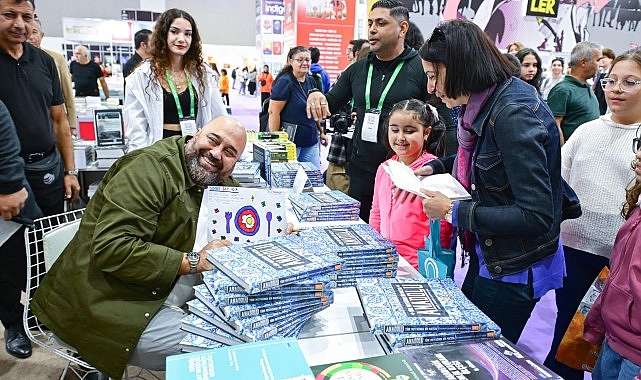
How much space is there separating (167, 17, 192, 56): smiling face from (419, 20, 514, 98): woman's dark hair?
1.98m

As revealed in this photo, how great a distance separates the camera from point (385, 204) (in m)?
2.33

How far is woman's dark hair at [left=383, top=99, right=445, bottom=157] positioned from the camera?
2.34 m

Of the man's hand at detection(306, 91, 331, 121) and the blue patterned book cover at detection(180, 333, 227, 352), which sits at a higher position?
the man's hand at detection(306, 91, 331, 121)

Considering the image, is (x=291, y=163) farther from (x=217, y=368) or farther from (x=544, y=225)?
(x=217, y=368)

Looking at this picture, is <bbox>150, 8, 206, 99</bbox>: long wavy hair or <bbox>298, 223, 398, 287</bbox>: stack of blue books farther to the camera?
<bbox>150, 8, 206, 99</bbox>: long wavy hair

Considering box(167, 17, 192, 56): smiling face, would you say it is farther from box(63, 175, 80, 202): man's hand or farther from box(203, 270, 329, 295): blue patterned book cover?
box(203, 270, 329, 295): blue patterned book cover

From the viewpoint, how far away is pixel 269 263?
4.43ft

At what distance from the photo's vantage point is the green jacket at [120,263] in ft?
5.19

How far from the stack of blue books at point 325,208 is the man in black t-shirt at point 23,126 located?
1.48 meters

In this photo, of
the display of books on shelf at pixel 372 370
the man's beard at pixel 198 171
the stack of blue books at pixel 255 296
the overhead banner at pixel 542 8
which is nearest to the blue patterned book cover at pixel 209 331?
the stack of blue books at pixel 255 296

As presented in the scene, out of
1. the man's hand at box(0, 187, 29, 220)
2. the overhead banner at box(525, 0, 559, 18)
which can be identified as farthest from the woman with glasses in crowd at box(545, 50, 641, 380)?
the overhead banner at box(525, 0, 559, 18)

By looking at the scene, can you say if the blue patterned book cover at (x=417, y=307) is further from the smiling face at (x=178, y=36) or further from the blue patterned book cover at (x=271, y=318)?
the smiling face at (x=178, y=36)

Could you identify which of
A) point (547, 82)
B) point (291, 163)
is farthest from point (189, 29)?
point (547, 82)

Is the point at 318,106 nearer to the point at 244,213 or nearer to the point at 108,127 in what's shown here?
the point at 244,213
